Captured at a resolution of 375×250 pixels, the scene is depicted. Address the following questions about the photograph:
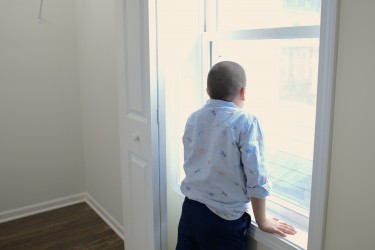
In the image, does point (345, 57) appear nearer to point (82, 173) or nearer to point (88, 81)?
point (88, 81)

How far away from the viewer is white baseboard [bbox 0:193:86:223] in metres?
2.90

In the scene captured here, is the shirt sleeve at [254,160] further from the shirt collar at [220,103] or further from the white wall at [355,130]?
the white wall at [355,130]

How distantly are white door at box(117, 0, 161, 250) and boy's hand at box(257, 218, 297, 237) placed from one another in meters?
0.58

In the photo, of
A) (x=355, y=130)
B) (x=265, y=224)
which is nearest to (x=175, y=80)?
(x=265, y=224)

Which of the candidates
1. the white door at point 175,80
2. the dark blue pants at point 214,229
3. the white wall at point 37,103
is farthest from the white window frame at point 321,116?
the white wall at point 37,103

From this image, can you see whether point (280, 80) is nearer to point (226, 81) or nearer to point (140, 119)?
point (226, 81)

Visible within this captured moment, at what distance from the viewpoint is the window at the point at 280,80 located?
46.5 inches

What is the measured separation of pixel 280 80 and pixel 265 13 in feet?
0.92

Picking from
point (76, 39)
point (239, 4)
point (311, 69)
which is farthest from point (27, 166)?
point (311, 69)

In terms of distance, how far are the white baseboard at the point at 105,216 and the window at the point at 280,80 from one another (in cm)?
104

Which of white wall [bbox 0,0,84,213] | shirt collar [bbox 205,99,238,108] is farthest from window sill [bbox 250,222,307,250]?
white wall [bbox 0,0,84,213]

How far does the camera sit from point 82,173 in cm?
323

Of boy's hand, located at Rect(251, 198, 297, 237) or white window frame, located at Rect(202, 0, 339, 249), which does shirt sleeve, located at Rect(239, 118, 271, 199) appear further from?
white window frame, located at Rect(202, 0, 339, 249)

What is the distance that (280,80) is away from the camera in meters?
1.52
